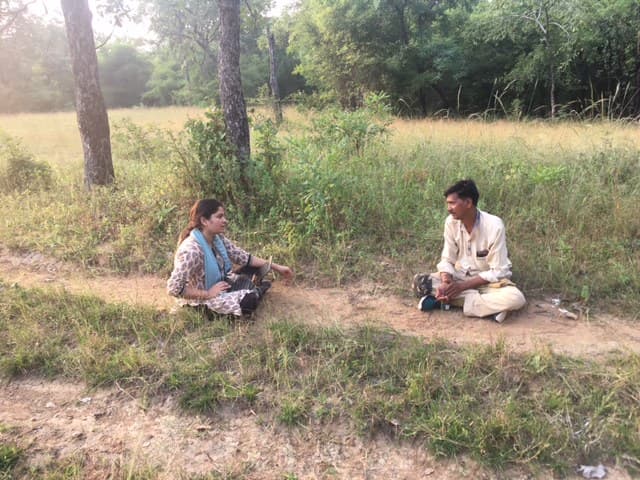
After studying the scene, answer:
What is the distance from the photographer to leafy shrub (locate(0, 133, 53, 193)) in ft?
22.9

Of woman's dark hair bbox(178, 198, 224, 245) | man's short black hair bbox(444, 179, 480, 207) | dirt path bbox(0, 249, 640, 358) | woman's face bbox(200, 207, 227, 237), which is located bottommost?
dirt path bbox(0, 249, 640, 358)

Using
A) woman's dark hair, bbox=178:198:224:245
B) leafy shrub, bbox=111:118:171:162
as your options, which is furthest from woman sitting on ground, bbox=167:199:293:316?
leafy shrub, bbox=111:118:171:162

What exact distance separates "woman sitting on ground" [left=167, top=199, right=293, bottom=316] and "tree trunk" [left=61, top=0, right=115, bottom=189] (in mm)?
3815

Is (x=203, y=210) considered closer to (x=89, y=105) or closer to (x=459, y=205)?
(x=459, y=205)

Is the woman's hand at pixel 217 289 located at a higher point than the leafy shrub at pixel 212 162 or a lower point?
lower

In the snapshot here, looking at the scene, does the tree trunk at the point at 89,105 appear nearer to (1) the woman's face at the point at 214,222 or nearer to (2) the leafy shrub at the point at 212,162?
(2) the leafy shrub at the point at 212,162

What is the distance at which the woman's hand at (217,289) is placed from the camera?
3406 millimetres

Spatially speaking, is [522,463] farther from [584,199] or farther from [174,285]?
[584,199]

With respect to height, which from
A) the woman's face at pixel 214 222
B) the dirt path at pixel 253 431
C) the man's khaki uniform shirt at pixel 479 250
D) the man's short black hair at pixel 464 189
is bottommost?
the dirt path at pixel 253 431

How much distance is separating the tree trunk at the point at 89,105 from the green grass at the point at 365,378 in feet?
11.3

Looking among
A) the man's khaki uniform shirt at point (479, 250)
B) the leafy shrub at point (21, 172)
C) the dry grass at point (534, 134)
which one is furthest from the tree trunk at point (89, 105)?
the man's khaki uniform shirt at point (479, 250)

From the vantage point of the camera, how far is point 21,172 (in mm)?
7074

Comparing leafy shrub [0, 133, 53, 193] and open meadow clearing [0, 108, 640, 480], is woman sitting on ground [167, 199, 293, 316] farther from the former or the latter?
leafy shrub [0, 133, 53, 193]

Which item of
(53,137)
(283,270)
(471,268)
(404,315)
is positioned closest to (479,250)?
(471,268)
